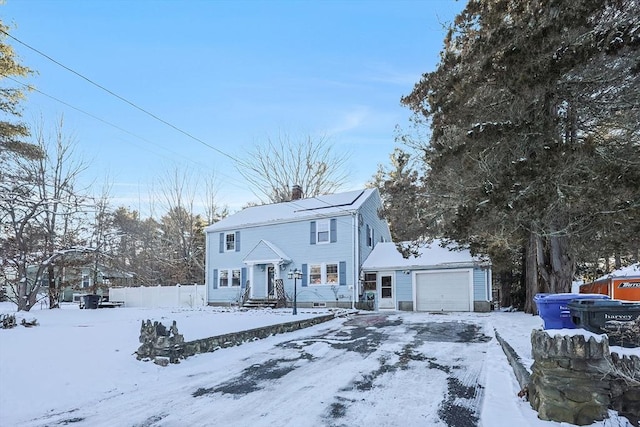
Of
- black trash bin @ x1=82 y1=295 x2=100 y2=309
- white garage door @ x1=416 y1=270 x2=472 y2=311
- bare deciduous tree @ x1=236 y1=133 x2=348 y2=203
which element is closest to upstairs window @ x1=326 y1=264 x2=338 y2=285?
white garage door @ x1=416 y1=270 x2=472 y2=311

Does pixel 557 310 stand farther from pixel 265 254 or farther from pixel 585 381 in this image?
pixel 265 254

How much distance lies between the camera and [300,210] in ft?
71.5

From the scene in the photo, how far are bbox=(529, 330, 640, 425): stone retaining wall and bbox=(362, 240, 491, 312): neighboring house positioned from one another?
1321 cm

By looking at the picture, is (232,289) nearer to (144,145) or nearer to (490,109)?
(144,145)

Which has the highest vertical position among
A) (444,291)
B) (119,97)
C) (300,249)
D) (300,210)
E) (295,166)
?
(295,166)

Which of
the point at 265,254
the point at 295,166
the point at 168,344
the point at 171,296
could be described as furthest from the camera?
the point at 295,166

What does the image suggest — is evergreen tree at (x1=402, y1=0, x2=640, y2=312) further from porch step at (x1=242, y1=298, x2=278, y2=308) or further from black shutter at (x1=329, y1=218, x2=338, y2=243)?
porch step at (x1=242, y1=298, x2=278, y2=308)

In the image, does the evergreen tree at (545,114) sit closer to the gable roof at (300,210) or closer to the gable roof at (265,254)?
the gable roof at (300,210)

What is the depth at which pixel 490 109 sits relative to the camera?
7.45 metres

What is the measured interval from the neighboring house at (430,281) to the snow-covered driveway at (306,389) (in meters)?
8.91

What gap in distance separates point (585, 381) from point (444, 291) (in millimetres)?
14966

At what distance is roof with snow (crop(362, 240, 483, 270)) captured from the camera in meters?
17.6

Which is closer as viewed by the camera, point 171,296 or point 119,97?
point 119,97

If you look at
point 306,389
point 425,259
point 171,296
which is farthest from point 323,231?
point 306,389
